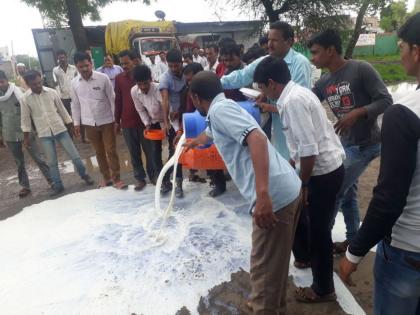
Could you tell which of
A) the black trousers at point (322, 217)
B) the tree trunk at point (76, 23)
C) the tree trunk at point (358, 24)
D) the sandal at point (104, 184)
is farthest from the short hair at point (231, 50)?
the tree trunk at point (358, 24)

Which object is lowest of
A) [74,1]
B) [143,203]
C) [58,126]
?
[143,203]

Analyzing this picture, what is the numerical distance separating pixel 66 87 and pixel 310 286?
7098mm

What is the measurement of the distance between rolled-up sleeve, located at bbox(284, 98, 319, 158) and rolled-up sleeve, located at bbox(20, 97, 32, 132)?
3919mm

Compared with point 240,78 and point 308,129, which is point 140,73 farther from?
point 308,129

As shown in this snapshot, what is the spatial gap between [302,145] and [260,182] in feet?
1.46

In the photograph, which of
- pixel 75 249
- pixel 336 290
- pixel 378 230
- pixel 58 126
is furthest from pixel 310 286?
pixel 58 126

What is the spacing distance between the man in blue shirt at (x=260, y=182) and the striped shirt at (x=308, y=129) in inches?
8.6

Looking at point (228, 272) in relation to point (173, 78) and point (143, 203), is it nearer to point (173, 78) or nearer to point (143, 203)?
point (143, 203)

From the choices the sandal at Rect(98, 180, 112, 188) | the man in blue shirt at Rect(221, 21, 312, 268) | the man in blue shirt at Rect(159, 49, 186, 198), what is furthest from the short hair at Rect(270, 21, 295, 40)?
the sandal at Rect(98, 180, 112, 188)

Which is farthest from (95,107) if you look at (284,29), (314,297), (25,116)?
(314,297)

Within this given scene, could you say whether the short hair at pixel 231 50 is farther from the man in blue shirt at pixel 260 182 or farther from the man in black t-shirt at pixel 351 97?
the man in blue shirt at pixel 260 182

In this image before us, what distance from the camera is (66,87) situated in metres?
7.75

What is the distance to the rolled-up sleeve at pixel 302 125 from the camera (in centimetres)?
189

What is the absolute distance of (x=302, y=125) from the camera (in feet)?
6.26
